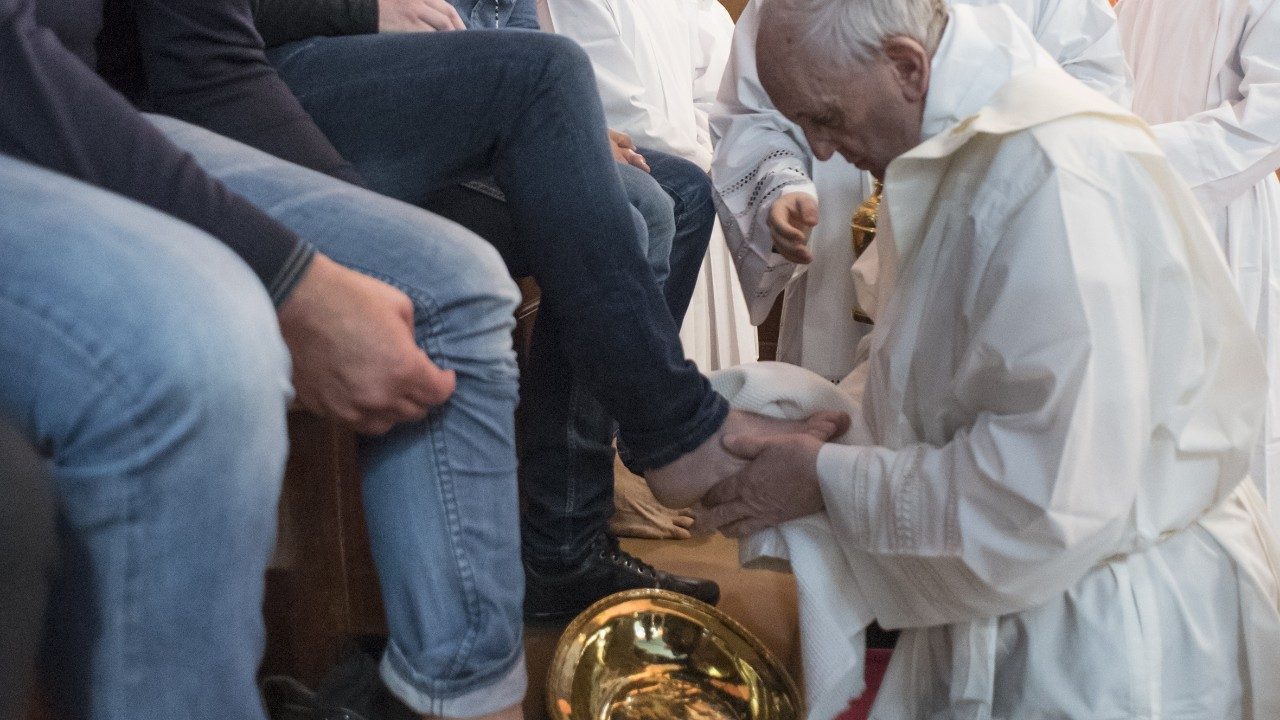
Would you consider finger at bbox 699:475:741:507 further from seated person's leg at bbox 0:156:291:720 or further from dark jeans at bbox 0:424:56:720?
dark jeans at bbox 0:424:56:720

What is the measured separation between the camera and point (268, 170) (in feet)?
4.16

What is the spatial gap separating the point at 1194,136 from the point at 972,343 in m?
2.08

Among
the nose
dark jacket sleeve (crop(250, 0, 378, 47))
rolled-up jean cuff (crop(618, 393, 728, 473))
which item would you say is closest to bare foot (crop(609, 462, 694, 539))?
rolled-up jean cuff (crop(618, 393, 728, 473))

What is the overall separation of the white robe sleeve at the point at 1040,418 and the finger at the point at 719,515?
0.27 m

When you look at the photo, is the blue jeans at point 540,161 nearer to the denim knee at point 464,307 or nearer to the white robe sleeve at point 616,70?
the denim knee at point 464,307

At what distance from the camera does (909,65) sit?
166 centimetres

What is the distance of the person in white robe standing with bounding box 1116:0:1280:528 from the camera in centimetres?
318

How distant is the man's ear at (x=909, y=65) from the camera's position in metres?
1.63

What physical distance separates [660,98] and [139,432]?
3.29m

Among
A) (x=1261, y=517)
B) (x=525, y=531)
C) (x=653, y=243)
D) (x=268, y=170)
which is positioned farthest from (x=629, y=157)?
(x=1261, y=517)

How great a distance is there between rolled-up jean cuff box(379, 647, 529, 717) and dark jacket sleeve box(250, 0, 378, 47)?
3.08 ft

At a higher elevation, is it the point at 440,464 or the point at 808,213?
the point at 440,464

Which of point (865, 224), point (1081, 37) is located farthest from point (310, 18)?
point (1081, 37)

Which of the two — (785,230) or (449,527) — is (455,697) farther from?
(785,230)
